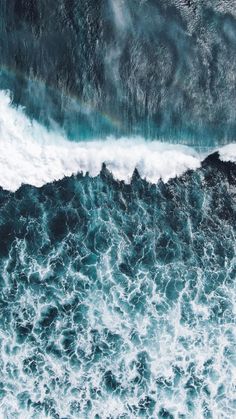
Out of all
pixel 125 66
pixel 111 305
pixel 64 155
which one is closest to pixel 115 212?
pixel 64 155

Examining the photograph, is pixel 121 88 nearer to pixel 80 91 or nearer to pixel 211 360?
pixel 80 91

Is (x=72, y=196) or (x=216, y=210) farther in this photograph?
(x=216, y=210)

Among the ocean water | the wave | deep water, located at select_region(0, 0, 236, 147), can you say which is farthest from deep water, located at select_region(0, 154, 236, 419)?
deep water, located at select_region(0, 0, 236, 147)

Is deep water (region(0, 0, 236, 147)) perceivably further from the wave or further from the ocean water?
the wave

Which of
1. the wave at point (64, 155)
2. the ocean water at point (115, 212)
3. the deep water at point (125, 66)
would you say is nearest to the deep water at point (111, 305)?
the ocean water at point (115, 212)

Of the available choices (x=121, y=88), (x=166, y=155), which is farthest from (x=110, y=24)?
(x=166, y=155)
